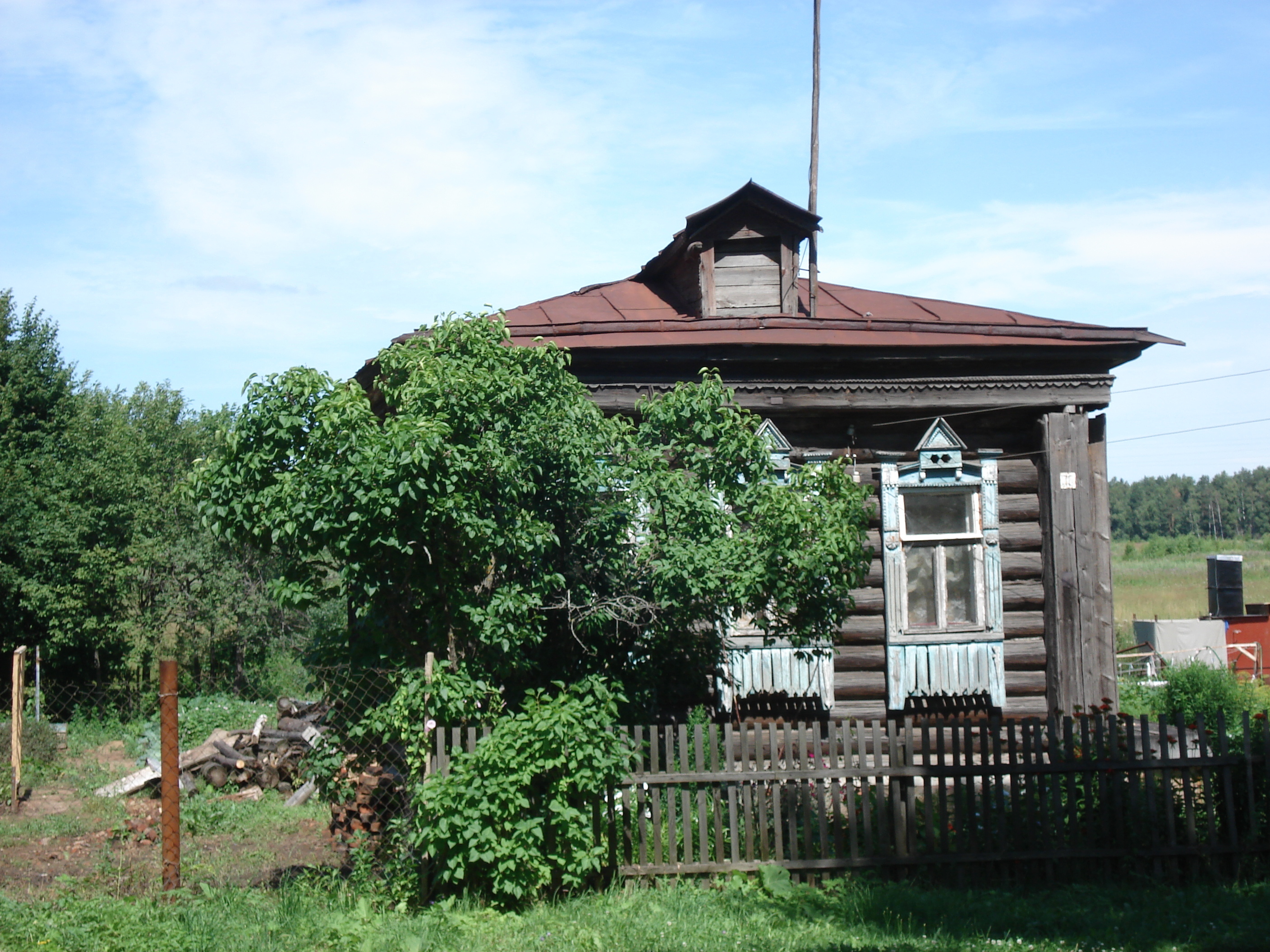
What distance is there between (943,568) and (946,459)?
3.52 feet

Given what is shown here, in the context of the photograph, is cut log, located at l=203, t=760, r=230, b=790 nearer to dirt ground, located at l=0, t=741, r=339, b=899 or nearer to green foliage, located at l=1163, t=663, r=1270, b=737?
dirt ground, located at l=0, t=741, r=339, b=899

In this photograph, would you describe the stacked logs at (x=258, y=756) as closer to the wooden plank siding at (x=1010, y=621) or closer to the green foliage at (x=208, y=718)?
the green foliage at (x=208, y=718)

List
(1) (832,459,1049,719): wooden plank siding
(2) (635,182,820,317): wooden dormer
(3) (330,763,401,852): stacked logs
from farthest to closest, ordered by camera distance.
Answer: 1. (2) (635,182,820,317): wooden dormer
2. (1) (832,459,1049,719): wooden plank siding
3. (3) (330,763,401,852): stacked logs

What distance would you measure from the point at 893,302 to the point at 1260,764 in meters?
6.39

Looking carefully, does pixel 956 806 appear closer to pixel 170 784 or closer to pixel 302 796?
pixel 170 784

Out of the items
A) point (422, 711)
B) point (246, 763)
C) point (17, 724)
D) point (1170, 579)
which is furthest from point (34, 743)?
point (1170, 579)

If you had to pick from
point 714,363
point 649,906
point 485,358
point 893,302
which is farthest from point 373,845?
point 893,302

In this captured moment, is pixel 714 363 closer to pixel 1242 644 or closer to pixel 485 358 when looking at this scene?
pixel 485 358

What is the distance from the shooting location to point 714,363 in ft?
32.9

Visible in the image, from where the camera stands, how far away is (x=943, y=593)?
10164 millimetres

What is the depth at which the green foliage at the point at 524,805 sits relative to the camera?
18.8 ft

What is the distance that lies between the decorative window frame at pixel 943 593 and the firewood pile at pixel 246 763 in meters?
6.11

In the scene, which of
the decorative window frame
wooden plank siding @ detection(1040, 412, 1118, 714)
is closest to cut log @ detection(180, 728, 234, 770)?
the decorative window frame

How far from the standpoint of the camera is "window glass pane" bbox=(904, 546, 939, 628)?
1027cm
